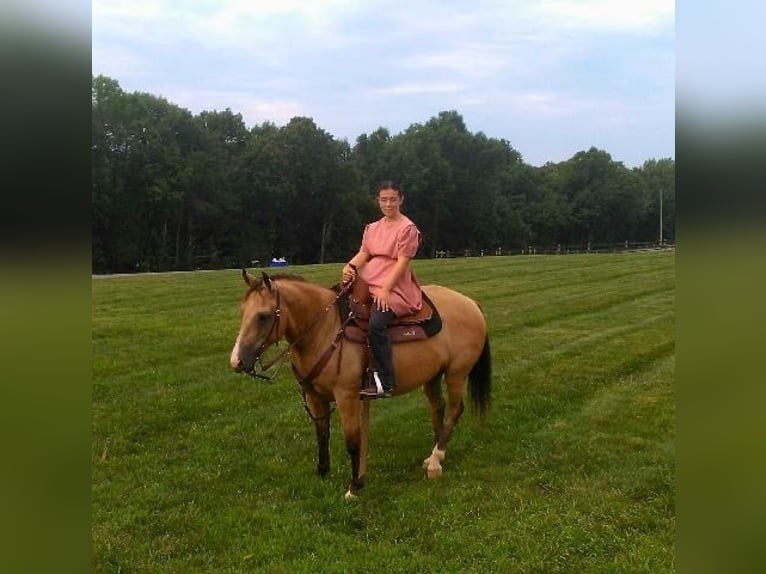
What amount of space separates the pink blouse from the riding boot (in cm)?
21

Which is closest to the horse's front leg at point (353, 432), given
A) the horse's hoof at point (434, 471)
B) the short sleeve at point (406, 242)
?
the horse's hoof at point (434, 471)

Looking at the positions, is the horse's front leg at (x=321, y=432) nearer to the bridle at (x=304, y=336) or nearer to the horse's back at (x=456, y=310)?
the bridle at (x=304, y=336)

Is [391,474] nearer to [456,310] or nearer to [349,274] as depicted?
[456,310]

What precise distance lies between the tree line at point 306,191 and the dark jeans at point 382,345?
1018 inches

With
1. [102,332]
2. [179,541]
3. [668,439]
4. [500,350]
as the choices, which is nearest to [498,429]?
[668,439]

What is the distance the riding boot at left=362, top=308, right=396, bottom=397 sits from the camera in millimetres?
5879

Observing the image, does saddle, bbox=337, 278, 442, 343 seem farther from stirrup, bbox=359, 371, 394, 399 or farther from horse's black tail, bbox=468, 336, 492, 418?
horse's black tail, bbox=468, 336, 492, 418

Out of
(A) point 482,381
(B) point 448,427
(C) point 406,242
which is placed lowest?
(B) point 448,427

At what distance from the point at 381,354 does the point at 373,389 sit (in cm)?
36

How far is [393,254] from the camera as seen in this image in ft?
19.8

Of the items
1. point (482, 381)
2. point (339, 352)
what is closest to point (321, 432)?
point (339, 352)
